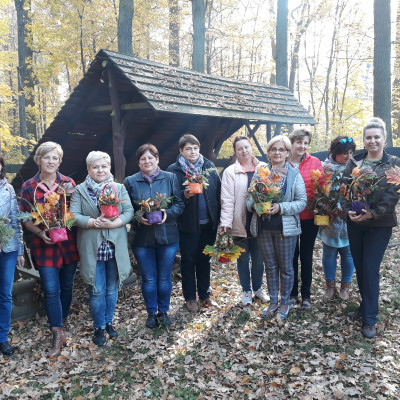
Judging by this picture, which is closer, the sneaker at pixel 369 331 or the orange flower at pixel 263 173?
the orange flower at pixel 263 173

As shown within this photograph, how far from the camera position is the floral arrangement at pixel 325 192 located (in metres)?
4.00

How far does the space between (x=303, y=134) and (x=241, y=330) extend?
2.45 m

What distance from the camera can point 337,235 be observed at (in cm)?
438

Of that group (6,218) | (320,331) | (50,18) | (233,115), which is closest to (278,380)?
(320,331)

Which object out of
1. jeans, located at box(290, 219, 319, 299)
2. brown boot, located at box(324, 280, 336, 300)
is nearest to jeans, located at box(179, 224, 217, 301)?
jeans, located at box(290, 219, 319, 299)

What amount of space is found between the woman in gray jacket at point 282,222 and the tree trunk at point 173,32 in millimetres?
14153

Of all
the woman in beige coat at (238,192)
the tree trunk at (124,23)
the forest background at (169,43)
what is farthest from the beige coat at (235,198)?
the tree trunk at (124,23)

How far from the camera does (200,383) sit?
3.27m

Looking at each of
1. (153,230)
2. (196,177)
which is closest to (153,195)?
(153,230)

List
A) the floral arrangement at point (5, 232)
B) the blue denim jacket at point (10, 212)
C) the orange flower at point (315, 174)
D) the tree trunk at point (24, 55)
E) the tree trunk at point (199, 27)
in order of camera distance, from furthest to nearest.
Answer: the tree trunk at point (24, 55), the tree trunk at point (199, 27), the orange flower at point (315, 174), the blue denim jacket at point (10, 212), the floral arrangement at point (5, 232)

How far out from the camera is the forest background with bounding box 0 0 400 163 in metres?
12.9

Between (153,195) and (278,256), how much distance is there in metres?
1.62

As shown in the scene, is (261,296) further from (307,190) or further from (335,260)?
(307,190)

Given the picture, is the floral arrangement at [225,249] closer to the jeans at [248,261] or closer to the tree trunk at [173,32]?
the jeans at [248,261]
